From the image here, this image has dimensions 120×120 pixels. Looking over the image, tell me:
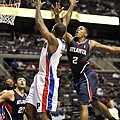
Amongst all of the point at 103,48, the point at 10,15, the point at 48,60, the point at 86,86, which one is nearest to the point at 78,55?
the point at 103,48

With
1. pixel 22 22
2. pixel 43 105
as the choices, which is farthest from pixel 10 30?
pixel 43 105

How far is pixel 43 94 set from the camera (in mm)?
5719

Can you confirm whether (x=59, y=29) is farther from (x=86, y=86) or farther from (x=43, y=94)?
(x=86, y=86)

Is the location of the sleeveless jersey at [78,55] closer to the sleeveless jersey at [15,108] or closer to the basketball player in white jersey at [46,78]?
the basketball player in white jersey at [46,78]

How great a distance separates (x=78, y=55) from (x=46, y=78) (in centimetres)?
112

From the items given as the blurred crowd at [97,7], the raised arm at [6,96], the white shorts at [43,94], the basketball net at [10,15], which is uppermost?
the basketball net at [10,15]

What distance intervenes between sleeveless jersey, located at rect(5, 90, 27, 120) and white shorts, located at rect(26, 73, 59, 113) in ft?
1.65

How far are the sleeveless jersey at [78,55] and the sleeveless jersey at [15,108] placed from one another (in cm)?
116

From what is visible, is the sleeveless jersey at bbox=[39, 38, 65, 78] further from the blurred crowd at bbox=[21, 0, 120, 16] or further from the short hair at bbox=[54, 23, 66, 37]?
the blurred crowd at bbox=[21, 0, 120, 16]

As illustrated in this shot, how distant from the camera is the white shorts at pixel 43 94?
5707mm

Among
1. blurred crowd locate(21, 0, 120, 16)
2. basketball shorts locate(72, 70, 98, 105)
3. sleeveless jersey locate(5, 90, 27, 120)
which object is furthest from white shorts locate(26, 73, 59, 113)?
blurred crowd locate(21, 0, 120, 16)

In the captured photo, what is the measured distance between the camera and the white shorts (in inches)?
225

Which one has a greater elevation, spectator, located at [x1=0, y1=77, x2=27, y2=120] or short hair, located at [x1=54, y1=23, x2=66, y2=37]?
short hair, located at [x1=54, y1=23, x2=66, y2=37]

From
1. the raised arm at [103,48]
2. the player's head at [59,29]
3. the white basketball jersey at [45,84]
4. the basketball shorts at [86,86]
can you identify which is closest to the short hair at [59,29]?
the player's head at [59,29]
